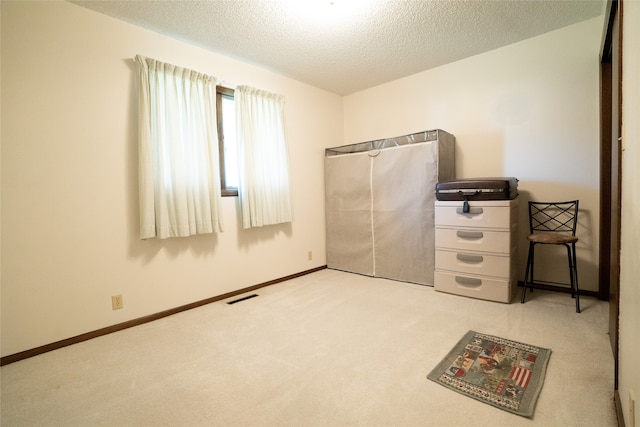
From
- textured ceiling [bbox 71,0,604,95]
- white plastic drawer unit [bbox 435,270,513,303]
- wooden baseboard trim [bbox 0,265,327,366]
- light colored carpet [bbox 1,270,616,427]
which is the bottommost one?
light colored carpet [bbox 1,270,616,427]

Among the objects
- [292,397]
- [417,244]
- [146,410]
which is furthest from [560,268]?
[146,410]

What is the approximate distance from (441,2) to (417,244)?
6.97 feet

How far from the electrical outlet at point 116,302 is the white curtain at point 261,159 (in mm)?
1182

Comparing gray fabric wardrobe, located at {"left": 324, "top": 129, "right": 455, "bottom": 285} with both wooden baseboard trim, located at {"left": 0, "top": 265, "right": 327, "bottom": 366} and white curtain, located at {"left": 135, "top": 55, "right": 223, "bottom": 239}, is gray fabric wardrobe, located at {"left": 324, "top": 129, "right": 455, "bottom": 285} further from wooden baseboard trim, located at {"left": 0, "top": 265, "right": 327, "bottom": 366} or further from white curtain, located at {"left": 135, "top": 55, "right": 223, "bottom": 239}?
white curtain, located at {"left": 135, "top": 55, "right": 223, "bottom": 239}

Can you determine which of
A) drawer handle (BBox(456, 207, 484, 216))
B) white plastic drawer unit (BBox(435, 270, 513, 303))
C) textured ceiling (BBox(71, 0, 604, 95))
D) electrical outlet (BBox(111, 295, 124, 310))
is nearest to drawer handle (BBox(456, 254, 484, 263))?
white plastic drawer unit (BBox(435, 270, 513, 303))

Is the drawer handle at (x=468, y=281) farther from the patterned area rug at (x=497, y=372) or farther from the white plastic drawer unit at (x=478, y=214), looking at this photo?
the patterned area rug at (x=497, y=372)

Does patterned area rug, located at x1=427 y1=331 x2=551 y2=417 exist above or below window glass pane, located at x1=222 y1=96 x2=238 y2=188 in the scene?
below

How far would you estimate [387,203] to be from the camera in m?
3.38

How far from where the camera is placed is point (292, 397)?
4.72 feet

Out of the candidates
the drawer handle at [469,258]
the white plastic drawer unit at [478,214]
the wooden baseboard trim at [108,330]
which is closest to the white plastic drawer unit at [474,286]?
the drawer handle at [469,258]

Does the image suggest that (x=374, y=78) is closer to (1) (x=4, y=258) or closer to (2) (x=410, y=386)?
(2) (x=410, y=386)

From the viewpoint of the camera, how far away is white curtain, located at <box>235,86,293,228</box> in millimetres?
2992

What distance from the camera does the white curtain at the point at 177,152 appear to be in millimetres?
2309

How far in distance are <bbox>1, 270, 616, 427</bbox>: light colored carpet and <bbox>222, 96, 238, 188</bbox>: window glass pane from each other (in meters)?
1.29
